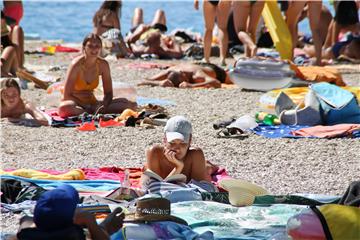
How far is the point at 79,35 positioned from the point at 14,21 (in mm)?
8227

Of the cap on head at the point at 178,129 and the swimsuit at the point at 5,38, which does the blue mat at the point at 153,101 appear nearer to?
the swimsuit at the point at 5,38

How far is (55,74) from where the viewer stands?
1284 centimetres

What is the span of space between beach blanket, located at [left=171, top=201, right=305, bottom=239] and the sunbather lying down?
5.82 m

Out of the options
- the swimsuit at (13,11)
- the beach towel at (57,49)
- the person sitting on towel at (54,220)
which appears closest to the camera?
the person sitting on towel at (54,220)

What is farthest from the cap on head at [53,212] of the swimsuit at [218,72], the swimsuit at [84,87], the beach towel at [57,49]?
the beach towel at [57,49]

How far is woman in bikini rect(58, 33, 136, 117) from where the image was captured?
930 centimetres

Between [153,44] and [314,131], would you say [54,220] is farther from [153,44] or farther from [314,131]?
[153,44]

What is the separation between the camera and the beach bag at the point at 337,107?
344 inches

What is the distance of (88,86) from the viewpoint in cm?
952

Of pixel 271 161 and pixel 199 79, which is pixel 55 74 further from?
pixel 271 161

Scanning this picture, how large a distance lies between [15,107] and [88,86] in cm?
83

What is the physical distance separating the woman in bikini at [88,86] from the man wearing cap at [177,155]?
10.2 ft

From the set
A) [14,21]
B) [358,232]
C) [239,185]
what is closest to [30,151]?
[239,185]

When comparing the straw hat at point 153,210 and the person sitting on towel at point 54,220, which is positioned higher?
the person sitting on towel at point 54,220
